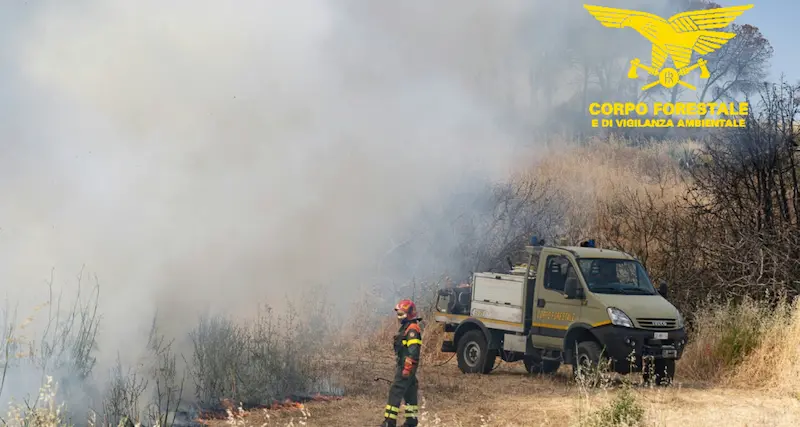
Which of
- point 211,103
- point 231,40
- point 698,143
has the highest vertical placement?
point 698,143

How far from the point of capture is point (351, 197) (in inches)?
593

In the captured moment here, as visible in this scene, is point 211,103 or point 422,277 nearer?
point 211,103

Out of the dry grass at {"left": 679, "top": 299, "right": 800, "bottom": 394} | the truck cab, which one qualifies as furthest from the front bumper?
the dry grass at {"left": 679, "top": 299, "right": 800, "bottom": 394}

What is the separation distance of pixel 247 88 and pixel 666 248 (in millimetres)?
13006

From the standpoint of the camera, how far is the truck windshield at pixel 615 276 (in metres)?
15.1

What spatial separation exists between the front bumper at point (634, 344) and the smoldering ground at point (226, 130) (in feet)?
14.1

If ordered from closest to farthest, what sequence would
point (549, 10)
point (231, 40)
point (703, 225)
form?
point (231, 40), point (549, 10), point (703, 225)

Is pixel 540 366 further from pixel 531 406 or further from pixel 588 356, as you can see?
pixel 531 406

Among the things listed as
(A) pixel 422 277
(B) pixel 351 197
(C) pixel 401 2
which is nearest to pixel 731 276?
(A) pixel 422 277

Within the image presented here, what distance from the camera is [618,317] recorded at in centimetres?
1434

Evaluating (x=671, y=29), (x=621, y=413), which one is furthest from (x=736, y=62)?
(x=621, y=413)

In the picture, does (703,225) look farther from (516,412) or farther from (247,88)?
(247,88)

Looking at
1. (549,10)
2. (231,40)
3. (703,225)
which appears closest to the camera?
(231,40)

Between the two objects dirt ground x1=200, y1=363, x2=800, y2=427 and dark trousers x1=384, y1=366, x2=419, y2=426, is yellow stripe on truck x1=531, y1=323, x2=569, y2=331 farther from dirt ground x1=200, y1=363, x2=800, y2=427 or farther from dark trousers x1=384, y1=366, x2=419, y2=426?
dark trousers x1=384, y1=366, x2=419, y2=426
